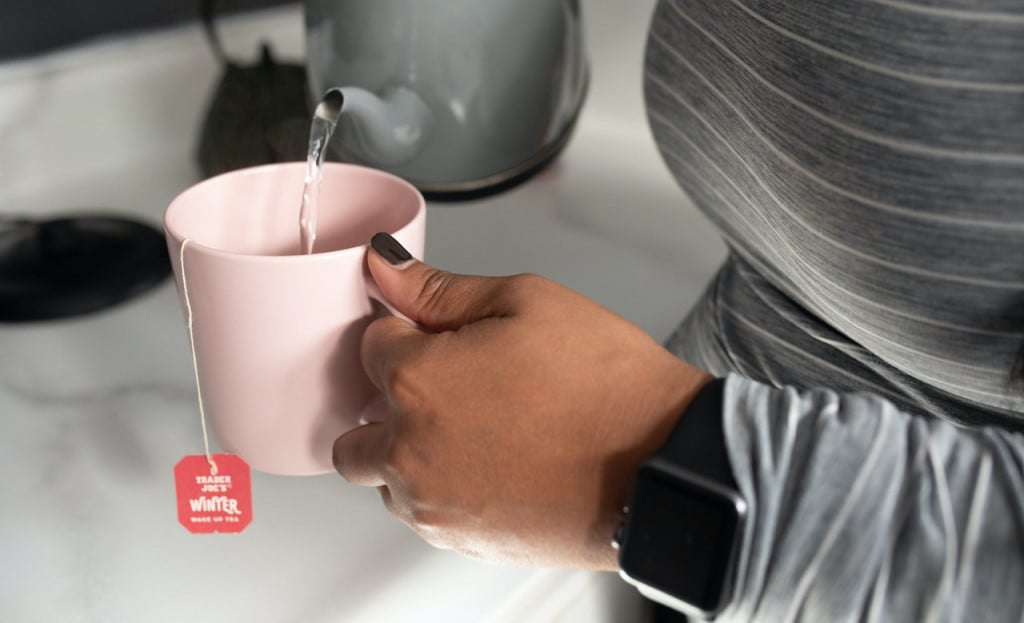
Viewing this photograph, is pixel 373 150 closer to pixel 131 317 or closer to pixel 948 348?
pixel 131 317

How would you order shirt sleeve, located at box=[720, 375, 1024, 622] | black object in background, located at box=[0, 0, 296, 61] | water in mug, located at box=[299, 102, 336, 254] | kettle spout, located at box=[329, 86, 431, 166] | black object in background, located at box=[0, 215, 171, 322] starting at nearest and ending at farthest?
1. shirt sleeve, located at box=[720, 375, 1024, 622]
2. water in mug, located at box=[299, 102, 336, 254]
3. kettle spout, located at box=[329, 86, 431, 166]
4. black object in background, located at box=[0, 215, 171, 322]
5. black object in background, located at box=[0, 0, 296, 61]

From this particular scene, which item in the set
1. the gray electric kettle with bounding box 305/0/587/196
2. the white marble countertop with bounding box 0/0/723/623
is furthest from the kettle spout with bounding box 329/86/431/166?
the white marble countertop with bounding box 0/0/723/623

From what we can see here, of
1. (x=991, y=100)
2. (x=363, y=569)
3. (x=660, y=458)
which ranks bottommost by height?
(x=363, y=569)

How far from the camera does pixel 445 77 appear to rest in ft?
1.85

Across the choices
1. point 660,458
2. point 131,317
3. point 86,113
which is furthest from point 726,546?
point 86,113

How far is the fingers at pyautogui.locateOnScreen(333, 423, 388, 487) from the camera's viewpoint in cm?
37

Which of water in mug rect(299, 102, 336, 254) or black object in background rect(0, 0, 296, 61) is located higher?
black object in background rect(0, 0, 296, 61)

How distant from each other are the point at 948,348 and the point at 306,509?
0.33 m

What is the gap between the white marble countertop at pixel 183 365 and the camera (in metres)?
0.42

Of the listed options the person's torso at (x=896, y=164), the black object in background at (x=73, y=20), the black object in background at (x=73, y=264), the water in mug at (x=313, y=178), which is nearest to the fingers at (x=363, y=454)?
the water in mug at (x=313, y=178)

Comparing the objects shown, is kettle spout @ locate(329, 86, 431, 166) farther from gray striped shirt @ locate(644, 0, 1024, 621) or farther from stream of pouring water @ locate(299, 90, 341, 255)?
gray striped shirt @ locate(644, 0, 1024, 621)

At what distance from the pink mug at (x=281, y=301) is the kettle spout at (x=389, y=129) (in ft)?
0.30

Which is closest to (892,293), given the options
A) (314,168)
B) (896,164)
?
(896,164)

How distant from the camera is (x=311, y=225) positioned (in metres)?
0.43
